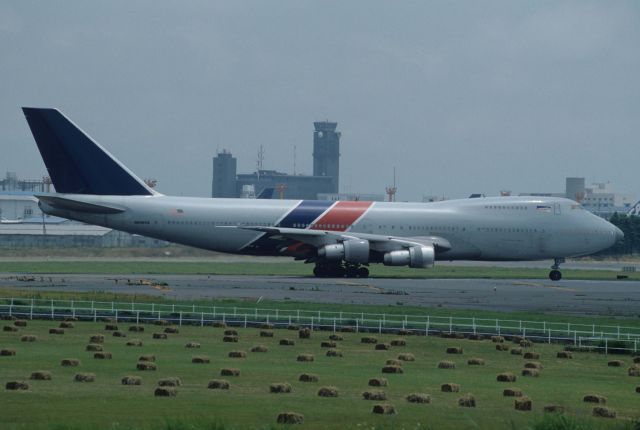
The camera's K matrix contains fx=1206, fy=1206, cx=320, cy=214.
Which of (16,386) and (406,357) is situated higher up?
(16,386)

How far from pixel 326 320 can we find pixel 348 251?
94.8ft

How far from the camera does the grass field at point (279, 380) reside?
24422 mm

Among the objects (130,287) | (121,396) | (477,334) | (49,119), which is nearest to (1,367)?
(121,396)

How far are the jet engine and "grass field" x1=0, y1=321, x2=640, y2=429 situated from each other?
107ft

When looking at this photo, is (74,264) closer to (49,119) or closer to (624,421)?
(49,119)

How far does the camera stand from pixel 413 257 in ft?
254

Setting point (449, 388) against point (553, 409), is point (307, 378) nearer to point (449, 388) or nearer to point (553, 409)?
point (449, 388)

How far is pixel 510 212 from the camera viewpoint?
83.3 meters

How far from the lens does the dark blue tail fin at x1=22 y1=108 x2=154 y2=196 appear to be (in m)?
78.0

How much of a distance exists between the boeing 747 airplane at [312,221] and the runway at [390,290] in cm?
242

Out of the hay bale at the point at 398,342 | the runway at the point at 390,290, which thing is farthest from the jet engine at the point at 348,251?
the hay bale at the point at 398,342

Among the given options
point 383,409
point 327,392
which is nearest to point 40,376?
point 327,392

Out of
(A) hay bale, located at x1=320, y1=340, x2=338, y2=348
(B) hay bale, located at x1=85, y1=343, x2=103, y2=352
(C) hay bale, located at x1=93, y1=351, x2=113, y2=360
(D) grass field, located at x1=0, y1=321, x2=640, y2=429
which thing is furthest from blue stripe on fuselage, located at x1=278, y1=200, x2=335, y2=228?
(C) hay bale, located at x1=93, y1=351, x2=113, y2=360

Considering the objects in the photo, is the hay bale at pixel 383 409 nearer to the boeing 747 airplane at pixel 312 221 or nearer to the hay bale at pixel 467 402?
the hay bale at pixel 467 402
